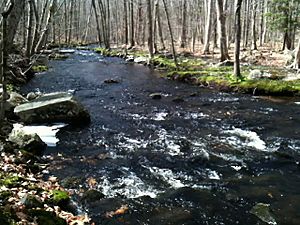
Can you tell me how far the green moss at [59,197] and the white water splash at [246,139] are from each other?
586 cm

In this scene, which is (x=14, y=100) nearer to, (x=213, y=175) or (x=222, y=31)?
(x=213, y=175)

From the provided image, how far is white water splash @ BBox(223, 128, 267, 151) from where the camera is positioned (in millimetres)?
10530

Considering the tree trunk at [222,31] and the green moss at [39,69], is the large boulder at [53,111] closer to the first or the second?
the green moss at [39,69]

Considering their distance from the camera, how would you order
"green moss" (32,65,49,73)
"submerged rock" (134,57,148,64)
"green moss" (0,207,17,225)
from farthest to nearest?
1. "submerged rock" (134,57,148,64)
2. "green moss" (32,65,49,73)
3. "green moss" (0,207,17,225)

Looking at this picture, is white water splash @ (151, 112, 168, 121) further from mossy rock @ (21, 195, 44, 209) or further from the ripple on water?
mossy rock @ (21, 195, 44, 209)

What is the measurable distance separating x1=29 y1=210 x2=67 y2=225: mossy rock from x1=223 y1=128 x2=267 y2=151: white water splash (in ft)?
21.7

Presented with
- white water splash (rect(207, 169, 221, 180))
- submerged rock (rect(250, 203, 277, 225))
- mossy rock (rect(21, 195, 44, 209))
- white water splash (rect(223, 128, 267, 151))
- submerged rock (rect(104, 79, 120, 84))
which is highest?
submerged rock (rect(104, 79, 120, 84))

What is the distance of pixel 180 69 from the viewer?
26.3 meters

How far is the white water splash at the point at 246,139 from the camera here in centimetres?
1053

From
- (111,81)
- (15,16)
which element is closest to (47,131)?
(15,16)

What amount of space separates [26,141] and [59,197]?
141 inches

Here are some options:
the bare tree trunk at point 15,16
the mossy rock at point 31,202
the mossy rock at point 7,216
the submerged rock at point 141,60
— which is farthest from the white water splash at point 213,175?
the submerged rock at point 141,60

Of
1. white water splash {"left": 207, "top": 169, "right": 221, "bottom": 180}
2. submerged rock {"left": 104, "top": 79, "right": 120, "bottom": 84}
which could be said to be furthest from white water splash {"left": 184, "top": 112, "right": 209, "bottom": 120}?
submerged rock {"left": 104, "top": 79, "right": 120, "bottom": 84}

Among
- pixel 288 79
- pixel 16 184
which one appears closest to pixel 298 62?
pixel 288 79
